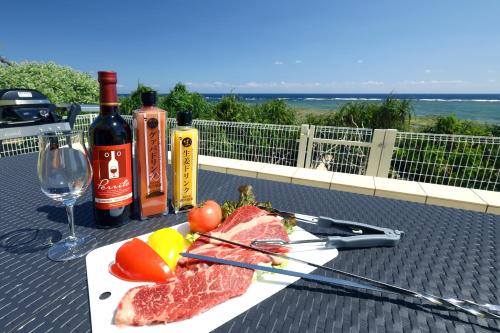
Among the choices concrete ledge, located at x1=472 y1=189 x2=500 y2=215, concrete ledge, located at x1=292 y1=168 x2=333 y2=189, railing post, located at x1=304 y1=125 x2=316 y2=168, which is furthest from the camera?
railing post, located at x1=304 y1=125 x2=316 y2=168

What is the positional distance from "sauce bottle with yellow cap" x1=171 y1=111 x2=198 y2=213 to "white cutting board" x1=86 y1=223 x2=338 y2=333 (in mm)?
309

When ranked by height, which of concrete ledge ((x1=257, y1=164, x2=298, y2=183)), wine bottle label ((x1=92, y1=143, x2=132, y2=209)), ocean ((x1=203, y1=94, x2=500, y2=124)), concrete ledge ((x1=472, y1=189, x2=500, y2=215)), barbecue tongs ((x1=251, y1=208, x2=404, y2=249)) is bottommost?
concrete ledge ((x1=257, y1=164, x2=298, y2=183))

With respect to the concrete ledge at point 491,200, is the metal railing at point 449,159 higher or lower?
higher

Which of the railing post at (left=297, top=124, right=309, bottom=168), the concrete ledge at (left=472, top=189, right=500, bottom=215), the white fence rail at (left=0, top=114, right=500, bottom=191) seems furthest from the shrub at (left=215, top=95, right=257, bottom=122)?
the concrete ledge at (left=472, top=189, right=500, bottom=215)

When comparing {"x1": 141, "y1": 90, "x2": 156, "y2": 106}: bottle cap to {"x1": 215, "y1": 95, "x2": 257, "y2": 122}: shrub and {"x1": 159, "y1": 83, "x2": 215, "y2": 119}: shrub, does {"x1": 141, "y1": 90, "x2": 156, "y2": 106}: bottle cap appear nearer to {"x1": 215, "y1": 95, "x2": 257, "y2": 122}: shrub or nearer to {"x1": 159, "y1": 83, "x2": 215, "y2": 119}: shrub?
{"x1": 215, "y1": 95, "x2": 257, "y2": 122}: shrub

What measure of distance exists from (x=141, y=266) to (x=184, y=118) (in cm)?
56

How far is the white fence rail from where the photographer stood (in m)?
3.77

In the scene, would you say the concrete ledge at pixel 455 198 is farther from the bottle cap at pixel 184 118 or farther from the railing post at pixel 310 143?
the bottle cap at pixel 184 118

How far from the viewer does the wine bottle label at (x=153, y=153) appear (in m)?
0.93

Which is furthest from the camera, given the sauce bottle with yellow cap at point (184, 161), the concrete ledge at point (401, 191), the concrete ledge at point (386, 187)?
the concrete ledge at point (401, 191)

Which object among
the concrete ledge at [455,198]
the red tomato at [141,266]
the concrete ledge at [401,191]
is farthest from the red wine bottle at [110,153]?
the concrete ledge at [455,198]

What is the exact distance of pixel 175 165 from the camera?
1.04 metres

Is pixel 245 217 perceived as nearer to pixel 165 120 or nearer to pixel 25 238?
pixel 165 120

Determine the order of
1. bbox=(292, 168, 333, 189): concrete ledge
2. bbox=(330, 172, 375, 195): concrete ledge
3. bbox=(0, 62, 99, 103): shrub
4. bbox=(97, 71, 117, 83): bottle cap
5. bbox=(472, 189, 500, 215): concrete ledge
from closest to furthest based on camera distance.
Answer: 1. bbox=(97, 71, 117, 83): bottle cap
2. bbox=(472, 189, 500, 215): concrete ledge
3. bbox=(330, 172, 375, 195): concrete ledge
4. bbox=(292, 168, 333, 189): concrete ledge
5. bbox=(0, 62, 99, 103): shrub
